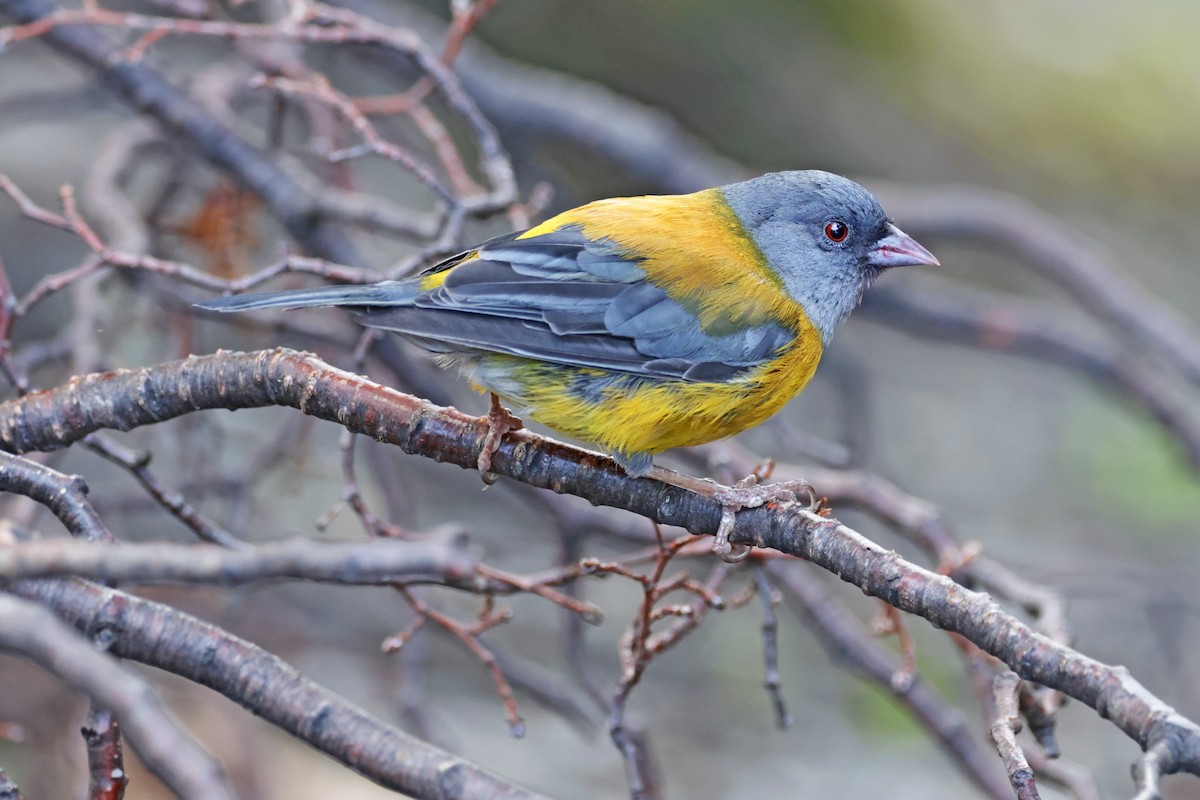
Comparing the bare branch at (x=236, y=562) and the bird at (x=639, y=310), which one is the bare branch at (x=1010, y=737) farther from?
the bare branch at (x=236, y=562)

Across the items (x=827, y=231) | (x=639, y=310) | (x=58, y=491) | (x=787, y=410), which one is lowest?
(x=58, y=491)

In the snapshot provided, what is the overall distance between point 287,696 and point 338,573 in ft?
3.59

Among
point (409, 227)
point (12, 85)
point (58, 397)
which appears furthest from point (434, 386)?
point (12, 85)

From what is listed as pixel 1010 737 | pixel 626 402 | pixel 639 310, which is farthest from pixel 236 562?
pixel 639 310

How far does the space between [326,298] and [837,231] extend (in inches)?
73.7

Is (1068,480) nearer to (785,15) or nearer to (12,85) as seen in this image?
(785,15)

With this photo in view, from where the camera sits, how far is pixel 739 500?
263cm

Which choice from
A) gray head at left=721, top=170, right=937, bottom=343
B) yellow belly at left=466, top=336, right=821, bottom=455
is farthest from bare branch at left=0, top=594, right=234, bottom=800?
gray head at left=721, top=170, right=937, bottom=343

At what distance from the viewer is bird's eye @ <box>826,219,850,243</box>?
3977 mm

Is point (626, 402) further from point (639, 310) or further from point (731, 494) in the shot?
point (731, 494)

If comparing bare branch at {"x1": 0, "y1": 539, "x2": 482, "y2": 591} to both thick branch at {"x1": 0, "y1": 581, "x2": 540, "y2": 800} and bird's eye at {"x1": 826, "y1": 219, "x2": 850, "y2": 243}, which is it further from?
bird's eye at {"x1": 826, "y1": 219, "x2": 850, "y2": 243}

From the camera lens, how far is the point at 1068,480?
25.2ft

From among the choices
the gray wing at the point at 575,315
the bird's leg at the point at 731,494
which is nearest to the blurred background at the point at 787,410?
the gray wing at the point at 575,315

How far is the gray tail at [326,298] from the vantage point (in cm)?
274
